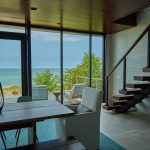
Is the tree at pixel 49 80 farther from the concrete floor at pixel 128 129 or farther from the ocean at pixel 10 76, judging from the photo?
the concrete floor at pixel 128 129

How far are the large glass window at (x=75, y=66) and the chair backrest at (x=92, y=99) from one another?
9.20 ft

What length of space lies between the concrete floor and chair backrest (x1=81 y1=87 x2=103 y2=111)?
91 centimetres

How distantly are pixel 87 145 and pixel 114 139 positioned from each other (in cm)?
78

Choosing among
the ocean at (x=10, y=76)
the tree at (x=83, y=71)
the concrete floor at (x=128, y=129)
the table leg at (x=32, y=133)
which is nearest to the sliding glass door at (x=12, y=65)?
the ocean at (x=10, y=76)

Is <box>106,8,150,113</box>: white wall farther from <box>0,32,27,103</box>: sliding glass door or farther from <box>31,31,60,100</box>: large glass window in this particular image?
<box>0,32,27,103</box>: sliding glass door

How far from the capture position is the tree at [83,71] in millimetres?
6070

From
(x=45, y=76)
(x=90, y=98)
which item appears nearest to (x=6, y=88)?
(x=45, y=76)

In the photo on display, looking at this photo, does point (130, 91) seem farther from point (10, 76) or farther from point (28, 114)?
point (10, 76)

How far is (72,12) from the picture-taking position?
3826 millimetres

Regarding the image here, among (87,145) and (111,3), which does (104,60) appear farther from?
(87,145)

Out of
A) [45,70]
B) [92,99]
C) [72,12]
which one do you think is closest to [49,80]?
[45,70]

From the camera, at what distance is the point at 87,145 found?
262 centimetres

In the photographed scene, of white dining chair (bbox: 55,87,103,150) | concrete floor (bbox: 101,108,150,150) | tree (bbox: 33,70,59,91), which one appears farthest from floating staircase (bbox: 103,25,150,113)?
tree (bbox: 33,70,59,91)

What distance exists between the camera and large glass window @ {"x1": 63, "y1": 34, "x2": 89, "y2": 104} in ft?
19.2
